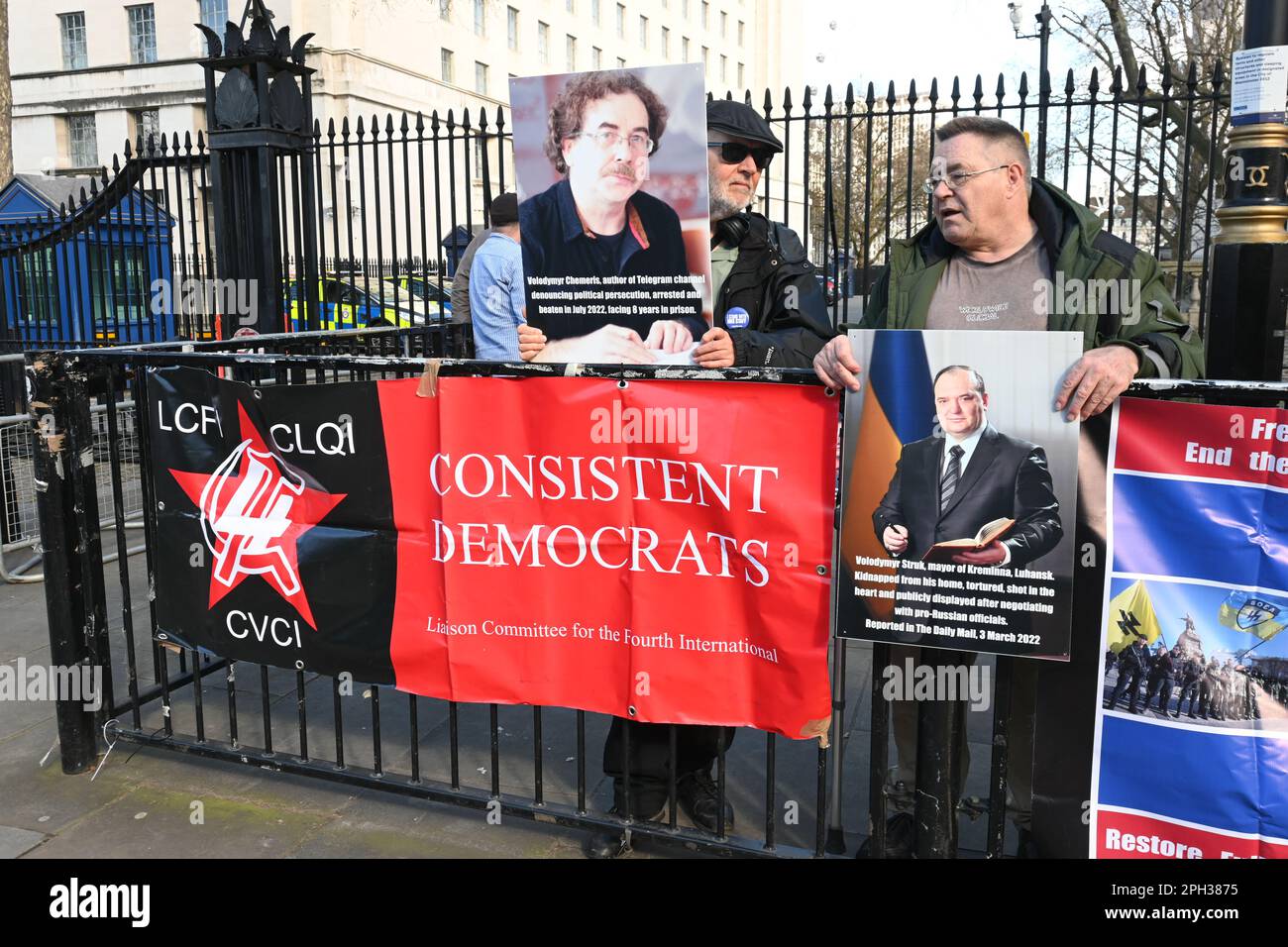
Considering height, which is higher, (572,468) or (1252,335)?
(1252,335)

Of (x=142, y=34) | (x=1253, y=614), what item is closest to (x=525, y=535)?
(x=1253, y=614)

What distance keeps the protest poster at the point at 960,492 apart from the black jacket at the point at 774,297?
2.36 feet

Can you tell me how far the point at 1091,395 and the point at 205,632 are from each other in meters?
3.12

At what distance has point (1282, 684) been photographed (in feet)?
8.00

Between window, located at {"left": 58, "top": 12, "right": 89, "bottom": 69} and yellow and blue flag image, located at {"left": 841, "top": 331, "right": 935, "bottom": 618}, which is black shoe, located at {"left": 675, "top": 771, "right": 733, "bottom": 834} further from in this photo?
window, located at {"left": 58, "top": 12, "right": 89, "bottom": 69}

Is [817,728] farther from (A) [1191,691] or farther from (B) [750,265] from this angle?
(B) [750,265]

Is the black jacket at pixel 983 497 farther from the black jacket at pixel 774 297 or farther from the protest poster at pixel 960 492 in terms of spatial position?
the black jacket at pixel 774 297

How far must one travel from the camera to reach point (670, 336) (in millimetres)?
3068

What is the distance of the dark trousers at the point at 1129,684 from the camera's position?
2.61 m

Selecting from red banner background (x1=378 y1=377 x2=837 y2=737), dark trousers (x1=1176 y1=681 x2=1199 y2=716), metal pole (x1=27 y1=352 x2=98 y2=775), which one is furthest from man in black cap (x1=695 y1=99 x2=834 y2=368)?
metal pole (x1=27 y1=352 x2=98 y2=775)

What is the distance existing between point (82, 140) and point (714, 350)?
1936 inches
